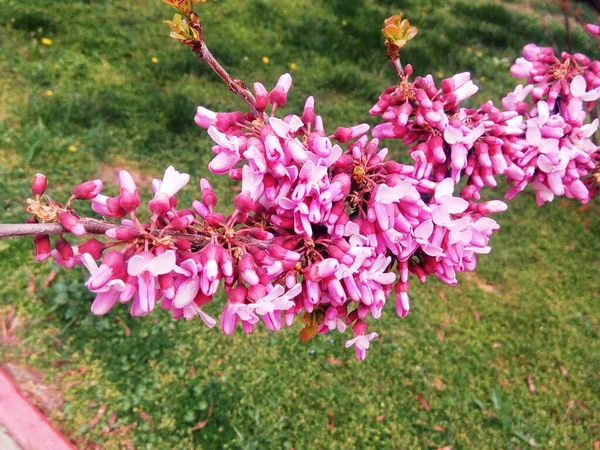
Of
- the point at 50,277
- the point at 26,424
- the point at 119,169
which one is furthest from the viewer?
the point at 119,169

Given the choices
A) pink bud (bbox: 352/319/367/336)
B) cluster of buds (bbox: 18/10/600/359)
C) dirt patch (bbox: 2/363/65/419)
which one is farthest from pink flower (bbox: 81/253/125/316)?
dirt patch (bbox: 2/363/65/419)

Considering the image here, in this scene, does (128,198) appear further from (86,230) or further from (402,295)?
(402,295)

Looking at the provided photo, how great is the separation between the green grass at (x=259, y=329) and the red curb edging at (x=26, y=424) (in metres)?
0.09

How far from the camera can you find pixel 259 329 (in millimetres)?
3293

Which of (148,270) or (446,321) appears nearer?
(148,270)

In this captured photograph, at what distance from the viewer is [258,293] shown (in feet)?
3.77

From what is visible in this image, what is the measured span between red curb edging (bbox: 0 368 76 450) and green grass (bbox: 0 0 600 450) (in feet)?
0.30

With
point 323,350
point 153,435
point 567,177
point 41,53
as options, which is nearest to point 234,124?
point 567,177

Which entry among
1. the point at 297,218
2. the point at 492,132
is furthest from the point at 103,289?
the point at 492,132

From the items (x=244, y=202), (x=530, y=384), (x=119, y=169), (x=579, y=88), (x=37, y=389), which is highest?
(x=579, y=88)

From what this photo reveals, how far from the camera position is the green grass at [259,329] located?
284 cm

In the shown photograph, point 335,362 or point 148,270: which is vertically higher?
point 148,270

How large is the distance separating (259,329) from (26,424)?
136cm

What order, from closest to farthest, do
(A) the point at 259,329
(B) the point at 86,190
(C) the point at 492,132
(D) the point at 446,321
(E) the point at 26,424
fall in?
(B) the point at 86,190
(C) the point at 492,132
(E) the point at 26,424
(A) the point at 259,329
(D) the point at 446,321
